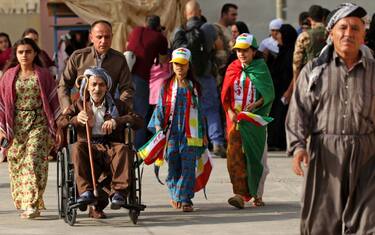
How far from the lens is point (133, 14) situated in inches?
750

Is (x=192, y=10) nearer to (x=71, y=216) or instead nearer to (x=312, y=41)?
(x=312, y=41)

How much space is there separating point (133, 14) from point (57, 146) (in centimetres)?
734

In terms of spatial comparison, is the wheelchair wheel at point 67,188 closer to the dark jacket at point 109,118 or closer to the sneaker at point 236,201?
the dark jacket at point 109,118

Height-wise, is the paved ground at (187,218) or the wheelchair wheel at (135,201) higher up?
the wheelchair wheel at (135,201)

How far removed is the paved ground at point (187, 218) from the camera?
11180 millimetres

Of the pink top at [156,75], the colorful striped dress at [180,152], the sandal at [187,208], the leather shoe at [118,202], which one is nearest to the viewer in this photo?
the leather shoe at [118,202]

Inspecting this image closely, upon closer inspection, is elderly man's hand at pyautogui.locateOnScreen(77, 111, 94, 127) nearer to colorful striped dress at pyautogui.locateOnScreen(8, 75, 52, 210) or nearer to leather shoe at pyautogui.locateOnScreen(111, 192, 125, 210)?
leather shoe at pyautogui.locateOnScreen(111, 192, 125, 210)

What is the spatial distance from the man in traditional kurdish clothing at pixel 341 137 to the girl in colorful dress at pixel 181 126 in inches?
158

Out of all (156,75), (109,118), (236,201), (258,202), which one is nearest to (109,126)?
(109,118)

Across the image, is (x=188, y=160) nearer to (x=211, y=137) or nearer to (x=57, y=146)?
(x=57, y=146)

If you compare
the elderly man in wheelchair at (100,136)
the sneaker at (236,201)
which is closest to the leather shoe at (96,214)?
the elderly man in wheelchair at (100,136)

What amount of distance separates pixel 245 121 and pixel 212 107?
15.4 feet

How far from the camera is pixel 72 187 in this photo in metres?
11.4

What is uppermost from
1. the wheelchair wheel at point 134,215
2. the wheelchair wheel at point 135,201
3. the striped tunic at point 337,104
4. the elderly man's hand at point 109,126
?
the striped tunic at point 337,104
